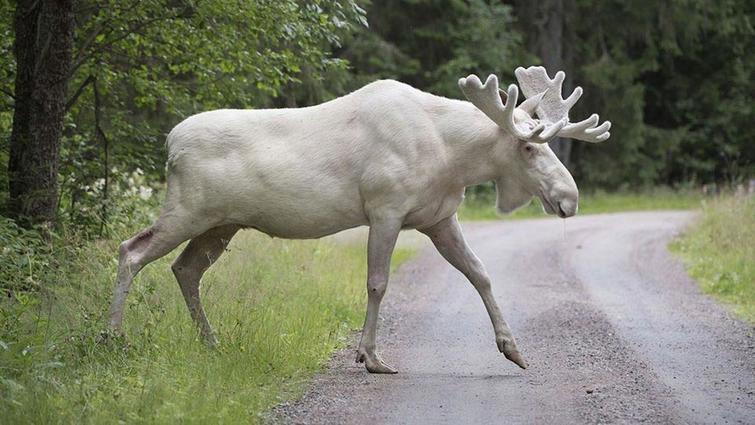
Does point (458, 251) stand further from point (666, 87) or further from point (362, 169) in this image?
point (666, 87)

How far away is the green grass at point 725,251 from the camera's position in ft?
42.4

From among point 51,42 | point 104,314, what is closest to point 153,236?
point 104,314

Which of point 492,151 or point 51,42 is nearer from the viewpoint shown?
point 492,151

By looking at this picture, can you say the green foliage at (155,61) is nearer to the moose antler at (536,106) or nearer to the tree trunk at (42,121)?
the tree trunk at (42,121)

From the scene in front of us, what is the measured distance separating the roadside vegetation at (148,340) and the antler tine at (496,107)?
222cm

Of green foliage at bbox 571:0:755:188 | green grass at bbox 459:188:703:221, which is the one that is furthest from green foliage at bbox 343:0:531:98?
green grass at bbox 459:188:703:221

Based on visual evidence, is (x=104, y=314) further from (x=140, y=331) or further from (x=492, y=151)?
(x=492, y=151)

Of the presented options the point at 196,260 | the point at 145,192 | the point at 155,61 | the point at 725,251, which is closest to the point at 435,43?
the point at 725,251

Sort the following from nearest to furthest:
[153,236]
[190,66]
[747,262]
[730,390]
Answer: [730,390], [153,236], [190,66], [747,262]

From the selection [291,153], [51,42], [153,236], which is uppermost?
[51,42]

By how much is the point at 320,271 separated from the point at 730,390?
19.2ft

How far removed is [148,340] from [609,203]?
76.9 ft

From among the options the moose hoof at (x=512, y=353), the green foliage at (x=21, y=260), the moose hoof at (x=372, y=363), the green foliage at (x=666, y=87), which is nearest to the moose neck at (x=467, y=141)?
the moose hoof at (x=512, y=353)

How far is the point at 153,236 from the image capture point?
853 centimetres
